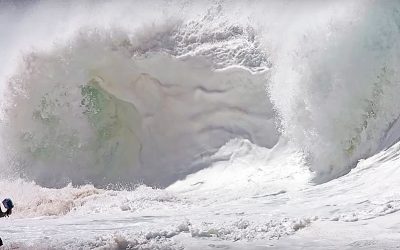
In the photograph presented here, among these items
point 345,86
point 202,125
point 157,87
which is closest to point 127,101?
point 157,87

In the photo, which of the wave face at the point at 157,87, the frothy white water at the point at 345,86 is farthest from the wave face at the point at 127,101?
the frothy white water at the point at 345,86

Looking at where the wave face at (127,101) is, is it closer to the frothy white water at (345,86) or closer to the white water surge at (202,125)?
the white water surge at (202,125)

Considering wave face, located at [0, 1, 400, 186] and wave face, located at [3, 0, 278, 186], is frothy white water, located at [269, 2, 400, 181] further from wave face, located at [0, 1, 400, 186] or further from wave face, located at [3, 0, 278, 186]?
wave face, located at [3, 0, 278, 186]

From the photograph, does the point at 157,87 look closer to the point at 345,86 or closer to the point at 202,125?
the point at 202,125

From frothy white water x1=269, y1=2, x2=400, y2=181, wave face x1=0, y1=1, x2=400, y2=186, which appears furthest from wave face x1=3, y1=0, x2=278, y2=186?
frothy white water x1=269, y1=2, x2=400, y2=181

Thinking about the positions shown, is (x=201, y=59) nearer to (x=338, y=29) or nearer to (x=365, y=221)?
(x=338, y=29)

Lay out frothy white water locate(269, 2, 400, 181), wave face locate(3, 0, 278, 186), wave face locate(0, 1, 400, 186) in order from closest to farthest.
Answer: frothy white water locate(269, 2, 400, 181) → wave face locate(0, 1, 400, 186) → wave face locate(3, 0, 278, 186)
